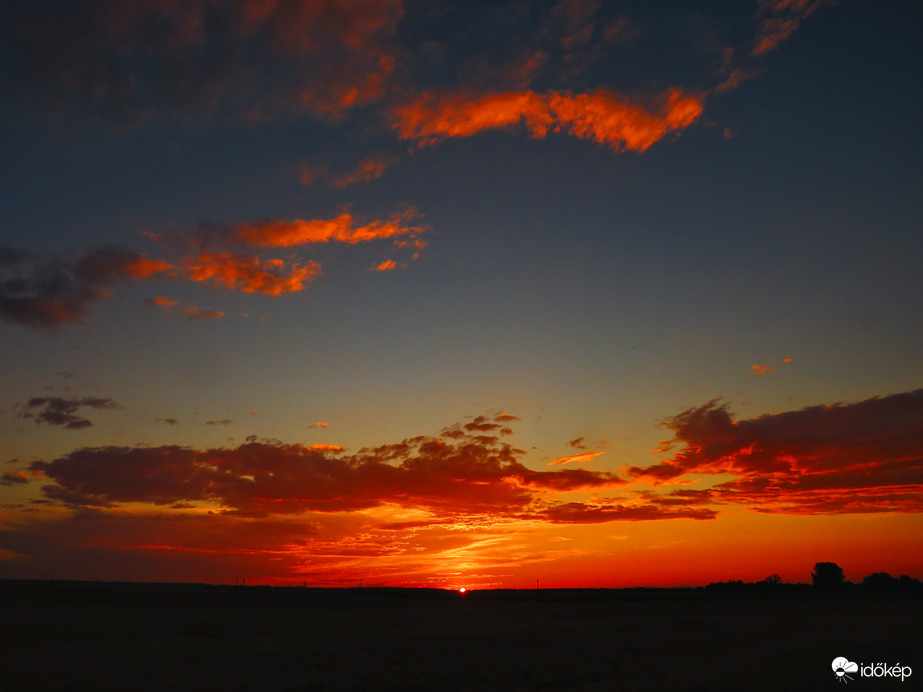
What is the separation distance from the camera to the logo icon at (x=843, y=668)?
90.7ft

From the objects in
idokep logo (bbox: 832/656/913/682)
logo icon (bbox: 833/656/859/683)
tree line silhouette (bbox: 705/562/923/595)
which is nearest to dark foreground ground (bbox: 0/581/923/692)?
logo icon (bbox: 833/656/859/683)

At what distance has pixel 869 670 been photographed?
2919 cm

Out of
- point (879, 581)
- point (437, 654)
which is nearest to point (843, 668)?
point (437, 654)

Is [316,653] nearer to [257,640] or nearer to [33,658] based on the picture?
[257,640]

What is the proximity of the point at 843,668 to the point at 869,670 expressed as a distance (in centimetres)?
114

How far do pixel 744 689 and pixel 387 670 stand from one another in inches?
673

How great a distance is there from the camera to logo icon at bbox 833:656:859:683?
27641 millimetres

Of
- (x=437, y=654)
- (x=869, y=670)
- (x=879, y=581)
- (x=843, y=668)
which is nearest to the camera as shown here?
(x=869, y=670)

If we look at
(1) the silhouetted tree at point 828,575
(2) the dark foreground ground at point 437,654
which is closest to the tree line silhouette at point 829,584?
(1) the silhouetted tree at point 828,575

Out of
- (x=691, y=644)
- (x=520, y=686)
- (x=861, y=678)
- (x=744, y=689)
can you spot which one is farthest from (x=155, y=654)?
(x=861, y=678)

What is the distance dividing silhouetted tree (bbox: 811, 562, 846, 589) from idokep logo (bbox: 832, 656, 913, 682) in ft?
466

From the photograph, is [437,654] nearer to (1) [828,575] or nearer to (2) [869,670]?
(2) [869,670]

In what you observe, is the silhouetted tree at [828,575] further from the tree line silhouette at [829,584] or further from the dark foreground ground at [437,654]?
the dark foreground ground at [437,654]

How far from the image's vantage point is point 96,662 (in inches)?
1246
